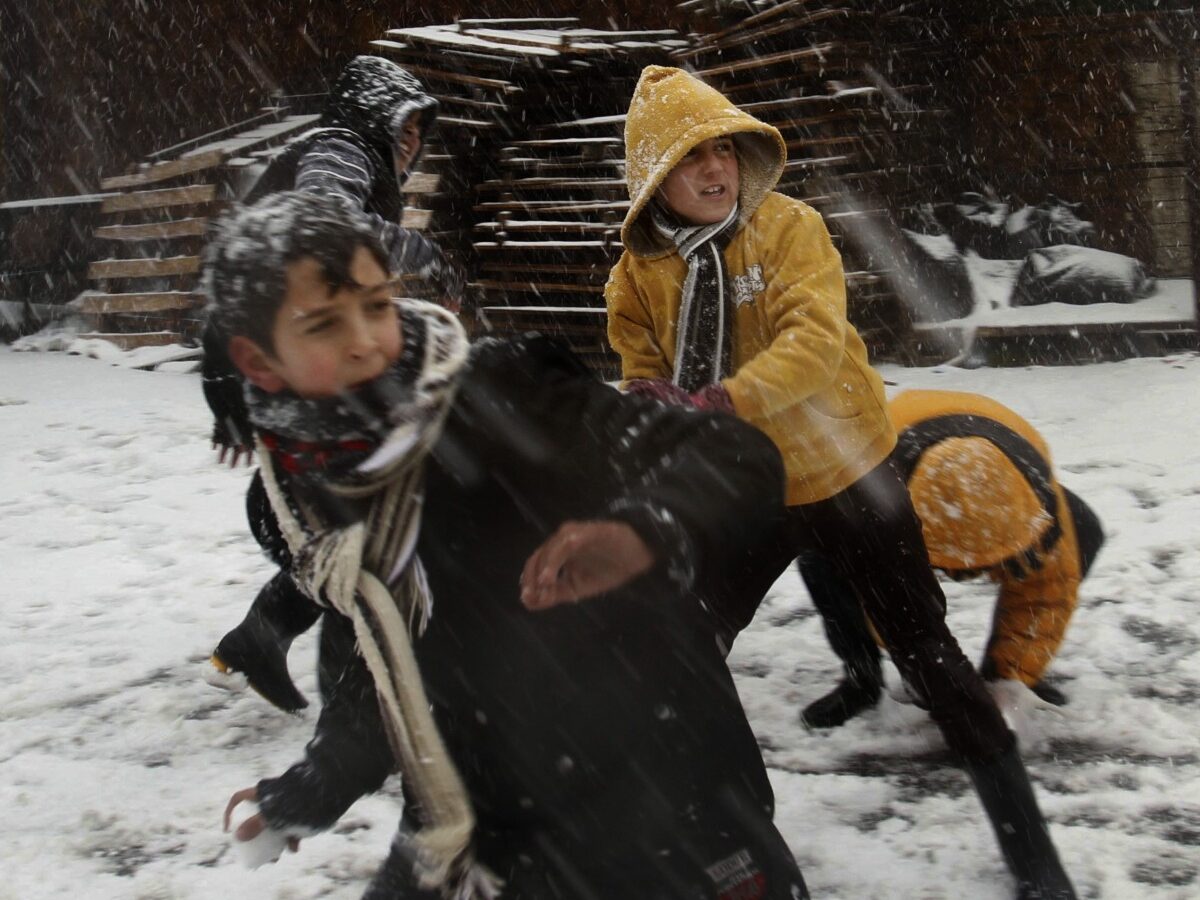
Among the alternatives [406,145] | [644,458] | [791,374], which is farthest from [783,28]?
[644,458]

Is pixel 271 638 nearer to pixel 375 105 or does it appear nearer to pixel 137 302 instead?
pixel 375 105

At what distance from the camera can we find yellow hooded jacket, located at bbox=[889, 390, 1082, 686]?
3.03 m

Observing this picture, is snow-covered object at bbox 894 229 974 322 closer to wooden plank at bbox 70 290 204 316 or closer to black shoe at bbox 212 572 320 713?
wooden plank at bbox 70 290 204 316

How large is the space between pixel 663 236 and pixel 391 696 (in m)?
1.62

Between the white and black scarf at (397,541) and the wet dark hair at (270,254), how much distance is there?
0.36 ft

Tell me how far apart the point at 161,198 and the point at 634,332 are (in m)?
9.35

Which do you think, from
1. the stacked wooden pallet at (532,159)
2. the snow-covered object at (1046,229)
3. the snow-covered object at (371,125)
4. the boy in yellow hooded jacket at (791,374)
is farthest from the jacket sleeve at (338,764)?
the snow-covered object at (1046,229)

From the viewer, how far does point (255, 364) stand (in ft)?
5.33

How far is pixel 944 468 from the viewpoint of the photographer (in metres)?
3.06

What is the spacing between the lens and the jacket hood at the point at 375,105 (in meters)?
4.06

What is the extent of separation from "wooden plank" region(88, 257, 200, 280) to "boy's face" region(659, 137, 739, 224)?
850 cm

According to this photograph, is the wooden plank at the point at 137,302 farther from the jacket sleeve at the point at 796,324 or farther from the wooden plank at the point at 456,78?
the jacket sleeve at the point at 796,324

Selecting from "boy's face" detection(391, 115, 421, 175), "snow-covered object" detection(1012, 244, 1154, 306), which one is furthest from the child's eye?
"snow-covered object" detection(1012, 244, 1154, 306)

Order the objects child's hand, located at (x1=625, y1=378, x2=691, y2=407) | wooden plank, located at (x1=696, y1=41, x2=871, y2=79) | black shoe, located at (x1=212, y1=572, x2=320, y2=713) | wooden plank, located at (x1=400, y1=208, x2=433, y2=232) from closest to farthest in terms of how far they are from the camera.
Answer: child's hand, located at (x1=625, y1=378, x2=691, y2=407) → black shoe, located at (x1=212, y1=572, x2=320, y2=713) → wooden plank, located at (x1=696, y1=41, x2=871, y2=79) → wooden plank, located at (x1=400, y1=208, x2=433, y2=232)
